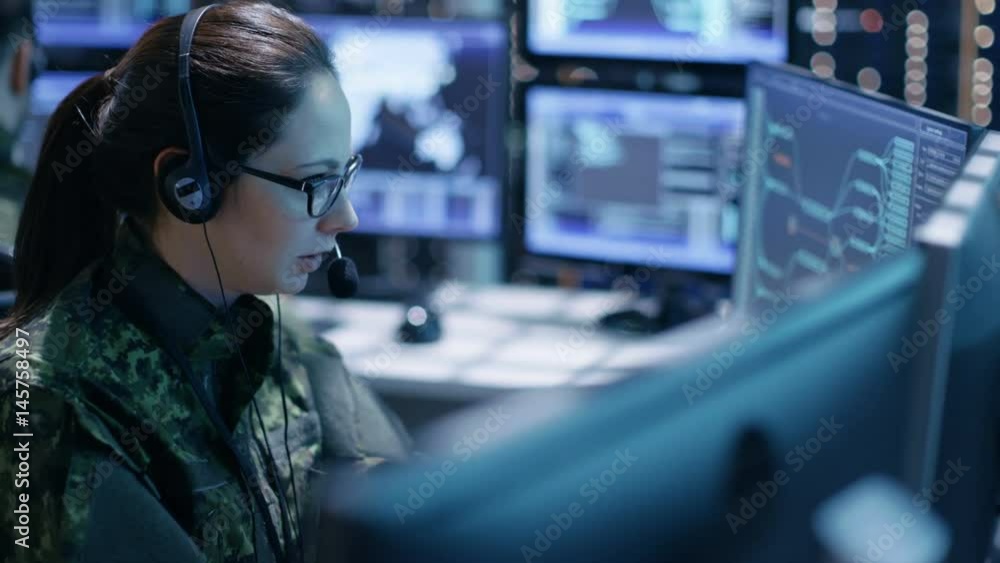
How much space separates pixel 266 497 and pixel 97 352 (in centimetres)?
22

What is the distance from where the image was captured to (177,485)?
1017 mm

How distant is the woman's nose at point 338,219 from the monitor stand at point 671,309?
0.96 m

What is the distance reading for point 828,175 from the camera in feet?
4.74

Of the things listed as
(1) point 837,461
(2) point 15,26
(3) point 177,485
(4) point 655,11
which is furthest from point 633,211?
(1) point 837,461

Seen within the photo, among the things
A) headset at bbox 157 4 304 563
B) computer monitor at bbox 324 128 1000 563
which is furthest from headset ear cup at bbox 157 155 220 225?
computer monitor at bbox 324 128 1000 563

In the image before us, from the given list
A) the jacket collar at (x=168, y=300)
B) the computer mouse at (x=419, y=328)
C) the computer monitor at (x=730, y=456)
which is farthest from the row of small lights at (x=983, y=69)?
the computer monitor at (x=730, y=456)

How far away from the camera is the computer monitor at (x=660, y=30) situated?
198 centimetres

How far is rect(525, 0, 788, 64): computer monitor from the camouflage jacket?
1084 millimetres

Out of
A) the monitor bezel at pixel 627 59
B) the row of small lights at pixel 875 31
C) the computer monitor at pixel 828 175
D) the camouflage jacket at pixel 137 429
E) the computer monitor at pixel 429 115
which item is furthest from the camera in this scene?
the row of small lights at pixel 875 31

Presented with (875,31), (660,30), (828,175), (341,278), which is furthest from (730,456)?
(875,31)

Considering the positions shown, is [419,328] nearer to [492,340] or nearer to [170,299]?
[492,340]

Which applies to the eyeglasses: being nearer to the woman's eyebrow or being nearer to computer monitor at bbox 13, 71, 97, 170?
the woman's eyebrow

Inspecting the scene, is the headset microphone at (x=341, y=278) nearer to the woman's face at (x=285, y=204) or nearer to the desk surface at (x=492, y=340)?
the woman's face at (x=285, y=204)

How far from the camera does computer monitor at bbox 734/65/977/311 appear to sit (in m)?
1.19
